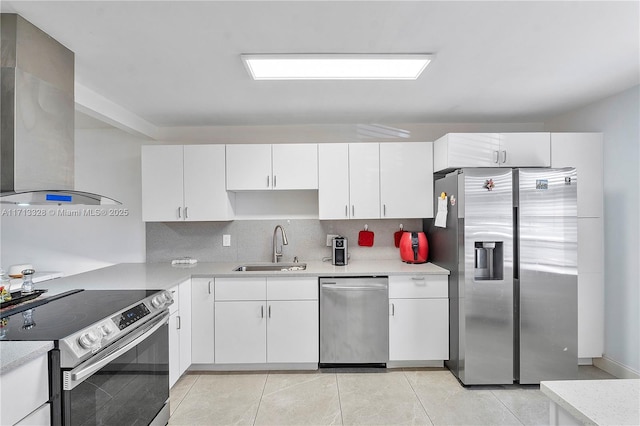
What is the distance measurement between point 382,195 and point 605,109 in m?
2.12

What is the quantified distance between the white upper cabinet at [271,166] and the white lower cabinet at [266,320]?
965 millimetres

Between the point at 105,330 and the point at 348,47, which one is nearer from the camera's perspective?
the point at 105,330

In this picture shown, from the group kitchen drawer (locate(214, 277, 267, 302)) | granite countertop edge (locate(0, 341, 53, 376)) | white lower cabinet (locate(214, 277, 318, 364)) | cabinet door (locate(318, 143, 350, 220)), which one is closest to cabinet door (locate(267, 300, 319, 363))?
white lower cabinet (locate(214, 277, 318, 364))

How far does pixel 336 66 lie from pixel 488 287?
2126 mm

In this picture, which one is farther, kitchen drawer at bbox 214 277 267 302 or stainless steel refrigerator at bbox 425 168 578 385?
kitchen drawer at bbox 214 277 267 302

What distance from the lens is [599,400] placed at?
0.99 m

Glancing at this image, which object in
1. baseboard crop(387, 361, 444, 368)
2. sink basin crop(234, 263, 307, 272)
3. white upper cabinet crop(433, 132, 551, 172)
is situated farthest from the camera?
sink basin crop(234, 263, 307, 272)

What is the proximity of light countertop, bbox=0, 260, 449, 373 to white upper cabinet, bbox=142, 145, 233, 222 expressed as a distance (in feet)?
1.72

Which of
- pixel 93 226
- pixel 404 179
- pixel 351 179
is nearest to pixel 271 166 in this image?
pixel 351 179

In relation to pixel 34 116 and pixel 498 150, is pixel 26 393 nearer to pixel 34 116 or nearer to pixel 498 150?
pixel 34 116

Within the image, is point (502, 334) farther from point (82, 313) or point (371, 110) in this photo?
point (82, 313)

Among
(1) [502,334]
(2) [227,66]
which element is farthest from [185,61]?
(1) [502,334]

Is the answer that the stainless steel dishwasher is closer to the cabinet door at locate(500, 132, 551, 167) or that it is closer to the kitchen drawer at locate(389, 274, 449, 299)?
the kitchen drawer at locate(389, 274, 449, 299)

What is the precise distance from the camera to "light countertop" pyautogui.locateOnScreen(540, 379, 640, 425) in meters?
0.91
